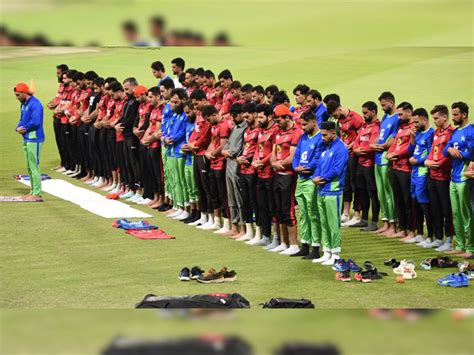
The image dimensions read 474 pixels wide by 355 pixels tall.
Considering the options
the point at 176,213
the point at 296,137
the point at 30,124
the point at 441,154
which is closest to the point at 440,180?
the point at 441,154

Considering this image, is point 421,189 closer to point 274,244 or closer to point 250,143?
point 274,244

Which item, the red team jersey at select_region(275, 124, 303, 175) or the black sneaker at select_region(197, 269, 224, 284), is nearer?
the black sneaker at select_region(197, 269, 224, 284)

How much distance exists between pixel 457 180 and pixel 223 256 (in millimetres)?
2241

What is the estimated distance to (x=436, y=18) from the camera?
1.43 m

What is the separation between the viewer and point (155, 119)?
465 inches

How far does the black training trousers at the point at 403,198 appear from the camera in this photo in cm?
981

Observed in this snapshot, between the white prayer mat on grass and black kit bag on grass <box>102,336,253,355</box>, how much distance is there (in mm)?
10291

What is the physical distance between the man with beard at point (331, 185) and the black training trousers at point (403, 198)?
1630 mm

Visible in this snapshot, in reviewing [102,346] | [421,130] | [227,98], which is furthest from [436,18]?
[227,98]

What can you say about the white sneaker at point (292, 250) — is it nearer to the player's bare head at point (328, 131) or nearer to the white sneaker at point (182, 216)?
the player's bare head at point (328, 131)

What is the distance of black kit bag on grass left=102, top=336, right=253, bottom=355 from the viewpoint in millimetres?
1149

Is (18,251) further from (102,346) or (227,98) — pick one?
(102,346)

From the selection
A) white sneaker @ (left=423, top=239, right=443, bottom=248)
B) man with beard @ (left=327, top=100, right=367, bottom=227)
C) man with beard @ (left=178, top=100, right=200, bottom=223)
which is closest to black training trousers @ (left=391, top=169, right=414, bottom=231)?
white sneaker @ (left=423, top=239, right=443, bottom=248)

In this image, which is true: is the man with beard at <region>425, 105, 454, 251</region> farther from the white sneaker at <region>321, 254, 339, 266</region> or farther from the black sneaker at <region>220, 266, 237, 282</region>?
the black sneaker at <region>220, 266, 237, 282</region>
